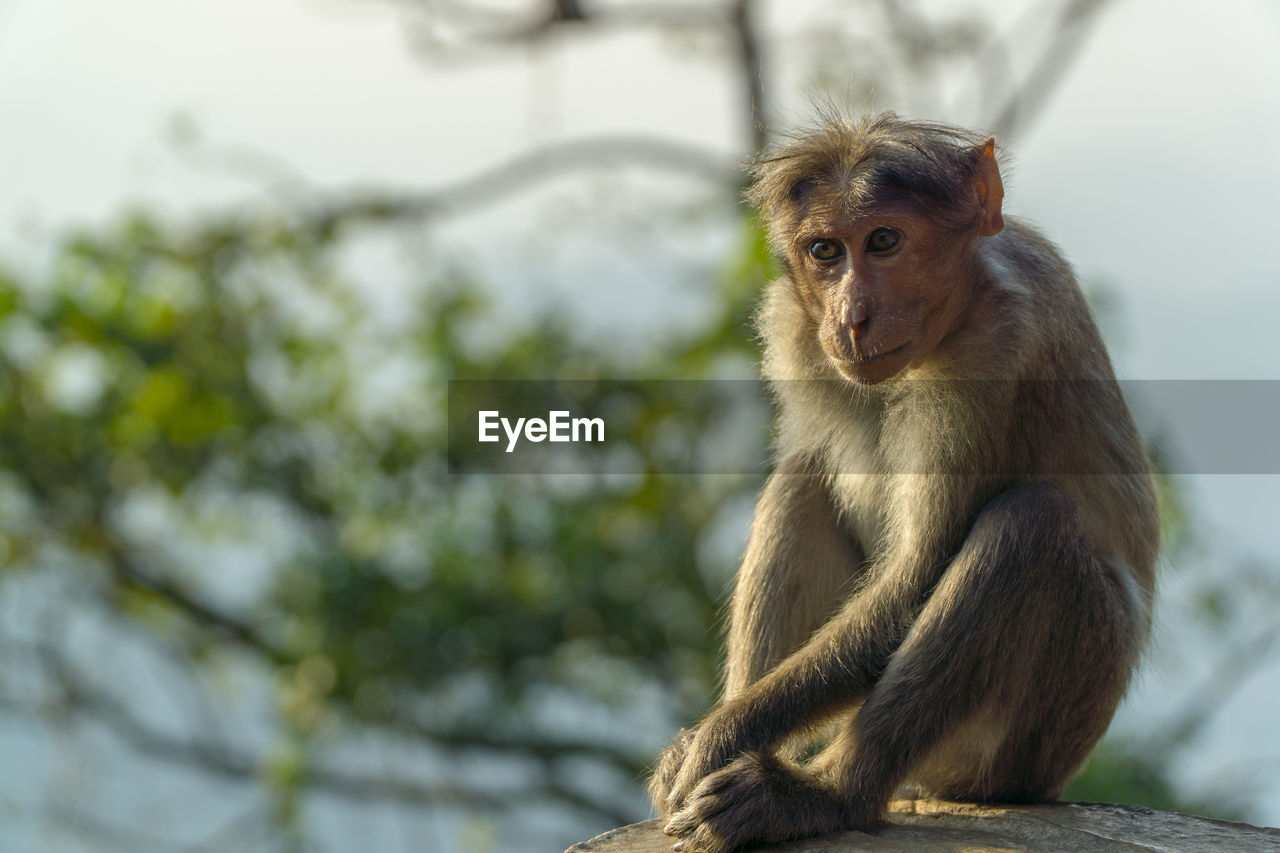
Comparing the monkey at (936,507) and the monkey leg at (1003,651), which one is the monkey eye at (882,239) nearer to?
the monkey at (936,507)

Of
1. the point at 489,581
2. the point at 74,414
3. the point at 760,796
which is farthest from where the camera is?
the point at 74,414

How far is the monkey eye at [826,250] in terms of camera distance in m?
4.29

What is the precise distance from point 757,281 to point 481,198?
3.38m

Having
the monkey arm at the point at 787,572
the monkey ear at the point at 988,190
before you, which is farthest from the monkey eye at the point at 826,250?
the monkey arm at the point at 787,572

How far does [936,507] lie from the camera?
4301 millimetres

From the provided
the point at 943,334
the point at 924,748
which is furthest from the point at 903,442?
the point at 924,748

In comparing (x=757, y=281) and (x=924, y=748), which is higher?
(x=757, y=281)

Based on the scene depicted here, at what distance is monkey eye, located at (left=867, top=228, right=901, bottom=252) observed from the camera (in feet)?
13.8

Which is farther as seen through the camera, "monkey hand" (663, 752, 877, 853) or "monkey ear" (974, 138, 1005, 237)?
"monkey ear" (974, 138, 1005, 237)

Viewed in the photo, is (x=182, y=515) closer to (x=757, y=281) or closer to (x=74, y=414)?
(x=74, y=414)

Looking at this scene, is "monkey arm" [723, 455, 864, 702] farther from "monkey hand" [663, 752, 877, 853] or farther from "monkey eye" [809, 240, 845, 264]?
"monkey eye" [809, 240, 845, 264]

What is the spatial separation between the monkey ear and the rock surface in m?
1.99

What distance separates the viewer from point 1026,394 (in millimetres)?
4383

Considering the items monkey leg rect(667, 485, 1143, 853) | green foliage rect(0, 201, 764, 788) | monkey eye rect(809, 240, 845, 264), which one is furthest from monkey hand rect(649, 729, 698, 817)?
green foliage rect(0, 201, 764, 788)
